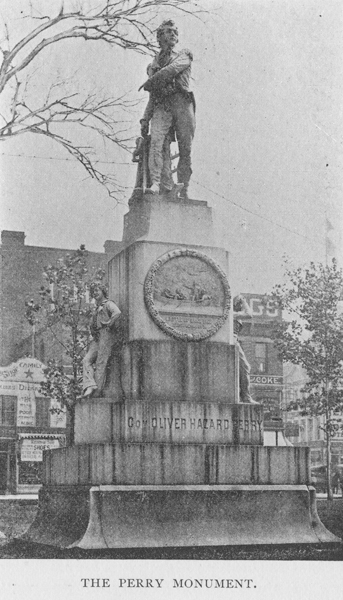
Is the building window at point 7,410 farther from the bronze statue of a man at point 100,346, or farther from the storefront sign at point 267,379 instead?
the bronze statue of a man at point 100,346

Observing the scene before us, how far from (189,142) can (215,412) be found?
395cm

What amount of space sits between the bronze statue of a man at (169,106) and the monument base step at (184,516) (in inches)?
167

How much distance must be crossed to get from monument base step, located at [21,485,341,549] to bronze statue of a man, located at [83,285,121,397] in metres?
1.36

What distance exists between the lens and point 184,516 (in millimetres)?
10797

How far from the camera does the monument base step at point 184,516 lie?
10523mm

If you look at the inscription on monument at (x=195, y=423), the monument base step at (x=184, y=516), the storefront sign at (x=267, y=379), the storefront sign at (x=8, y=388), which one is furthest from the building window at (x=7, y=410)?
the inscription on monument at (x=195, y=423)

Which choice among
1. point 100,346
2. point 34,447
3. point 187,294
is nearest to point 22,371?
point 34,447

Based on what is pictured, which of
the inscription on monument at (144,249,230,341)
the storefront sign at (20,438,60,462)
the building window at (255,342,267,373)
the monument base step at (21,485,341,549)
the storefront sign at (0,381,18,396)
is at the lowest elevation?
the storefront sign at (20,438,60,462)

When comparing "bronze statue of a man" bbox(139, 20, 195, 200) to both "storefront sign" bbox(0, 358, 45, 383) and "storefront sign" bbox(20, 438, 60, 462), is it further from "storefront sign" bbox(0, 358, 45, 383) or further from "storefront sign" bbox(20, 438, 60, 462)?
"storefront sign" bbox(0, 358, 45, 383)

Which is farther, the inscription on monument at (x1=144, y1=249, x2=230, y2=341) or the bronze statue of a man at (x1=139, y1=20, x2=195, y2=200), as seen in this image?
the bronze statue of a man at (x1=139, y1=20, x2=195, y2=200)

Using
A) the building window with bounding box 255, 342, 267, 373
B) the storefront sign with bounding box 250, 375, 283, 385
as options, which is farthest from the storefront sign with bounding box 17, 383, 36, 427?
the building window with bounding box 255, 342, 267, 373

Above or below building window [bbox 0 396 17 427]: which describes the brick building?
above

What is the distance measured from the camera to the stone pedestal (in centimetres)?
1076

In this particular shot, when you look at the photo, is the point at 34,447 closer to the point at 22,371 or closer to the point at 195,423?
the point at 22,371
